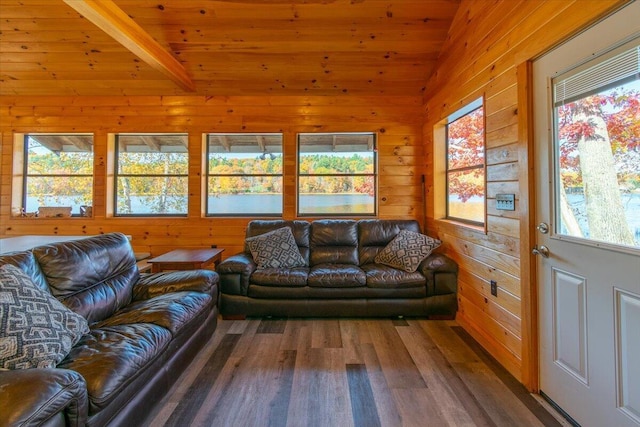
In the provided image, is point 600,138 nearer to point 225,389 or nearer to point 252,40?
point 225,389

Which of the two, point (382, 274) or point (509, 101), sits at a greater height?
point (509, 101)

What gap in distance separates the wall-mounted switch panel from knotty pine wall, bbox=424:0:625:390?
0.04 meters

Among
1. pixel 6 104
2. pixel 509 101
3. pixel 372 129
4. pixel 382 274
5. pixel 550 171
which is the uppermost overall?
pixel 6 104

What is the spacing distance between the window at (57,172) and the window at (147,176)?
40cm

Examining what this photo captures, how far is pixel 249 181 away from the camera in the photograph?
4.09 meters

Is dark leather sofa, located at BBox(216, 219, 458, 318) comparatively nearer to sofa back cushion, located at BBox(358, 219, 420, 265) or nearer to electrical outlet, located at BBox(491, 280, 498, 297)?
sofa back cushion, located at BBox(358, 219, 420, 265)

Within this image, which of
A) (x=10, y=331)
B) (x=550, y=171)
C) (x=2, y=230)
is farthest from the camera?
(x=2, y=230)

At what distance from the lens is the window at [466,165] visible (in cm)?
280

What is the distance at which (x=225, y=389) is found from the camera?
1903 mm

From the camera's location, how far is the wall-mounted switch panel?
2.09m

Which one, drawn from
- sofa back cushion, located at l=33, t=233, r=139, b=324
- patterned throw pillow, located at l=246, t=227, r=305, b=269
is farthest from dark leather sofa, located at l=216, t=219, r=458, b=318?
sofa back cushion, located at l=33, t=233, r=139, b=324

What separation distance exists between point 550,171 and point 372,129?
2467 mm

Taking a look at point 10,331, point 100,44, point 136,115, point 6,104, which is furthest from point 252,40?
point 6,104

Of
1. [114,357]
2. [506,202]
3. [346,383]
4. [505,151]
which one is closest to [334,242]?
[346,383]
